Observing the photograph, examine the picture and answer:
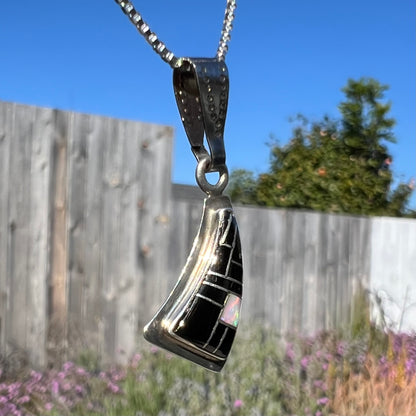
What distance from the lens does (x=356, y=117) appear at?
6.20m

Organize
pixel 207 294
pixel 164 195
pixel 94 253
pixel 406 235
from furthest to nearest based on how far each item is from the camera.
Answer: pixel 406 235, pixel 164 195, pixel 94 253, pixel 207 294

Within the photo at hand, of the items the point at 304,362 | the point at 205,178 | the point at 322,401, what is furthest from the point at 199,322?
the point at 304,362

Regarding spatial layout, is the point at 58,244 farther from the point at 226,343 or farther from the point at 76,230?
the point at 226,343

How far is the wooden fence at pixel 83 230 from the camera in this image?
3.35 meters

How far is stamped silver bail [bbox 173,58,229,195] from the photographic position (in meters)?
0.80

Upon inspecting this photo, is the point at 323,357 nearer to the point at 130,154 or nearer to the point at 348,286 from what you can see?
the point at 348,286

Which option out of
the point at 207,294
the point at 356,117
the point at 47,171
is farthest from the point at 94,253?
the point at 356,117

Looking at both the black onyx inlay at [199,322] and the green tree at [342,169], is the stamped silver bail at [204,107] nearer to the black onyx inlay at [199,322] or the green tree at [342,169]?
the black onyx inlay at [199,322]

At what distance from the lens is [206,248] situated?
0.86 m

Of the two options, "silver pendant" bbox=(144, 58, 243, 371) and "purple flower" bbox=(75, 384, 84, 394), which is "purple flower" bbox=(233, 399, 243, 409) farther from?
"silver pendant" bbox=(144, 58, 243, 371)

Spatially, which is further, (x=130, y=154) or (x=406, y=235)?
(x=406, y=235)

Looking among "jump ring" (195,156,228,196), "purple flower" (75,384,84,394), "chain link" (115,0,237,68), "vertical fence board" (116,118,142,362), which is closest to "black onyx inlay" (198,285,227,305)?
"jump ring" (195,156,228,196)

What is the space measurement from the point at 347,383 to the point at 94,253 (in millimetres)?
1662

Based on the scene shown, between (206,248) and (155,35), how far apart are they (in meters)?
0.27
